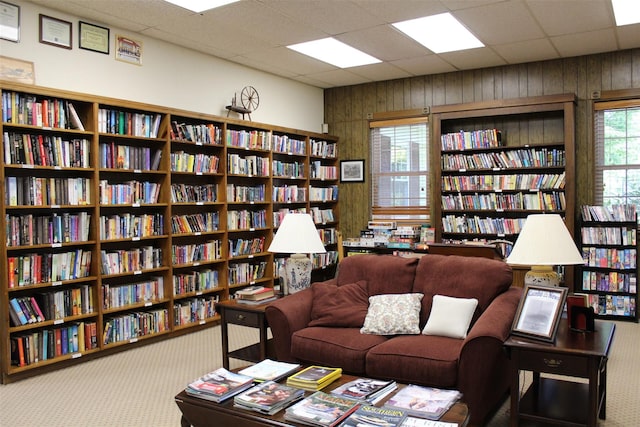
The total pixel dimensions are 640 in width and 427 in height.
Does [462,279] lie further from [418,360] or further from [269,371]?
[269,371]

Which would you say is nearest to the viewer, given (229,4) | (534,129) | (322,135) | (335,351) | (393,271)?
(335,351)

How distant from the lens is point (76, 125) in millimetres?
4457

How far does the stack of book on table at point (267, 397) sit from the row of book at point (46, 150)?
2.83 meters

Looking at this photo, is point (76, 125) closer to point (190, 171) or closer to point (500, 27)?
point (190, 171)

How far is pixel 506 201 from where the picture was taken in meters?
6.43

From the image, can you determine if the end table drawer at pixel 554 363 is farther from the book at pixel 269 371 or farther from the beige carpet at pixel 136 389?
the book at pixel 269 371

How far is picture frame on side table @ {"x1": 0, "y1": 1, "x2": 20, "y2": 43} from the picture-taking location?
408 centimetres

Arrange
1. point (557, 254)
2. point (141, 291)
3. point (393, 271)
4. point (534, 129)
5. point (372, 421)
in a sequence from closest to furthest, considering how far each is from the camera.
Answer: point (372, 421)
point (557, 254)
point (393, 271)
point (141, 291)
point (534, 129)

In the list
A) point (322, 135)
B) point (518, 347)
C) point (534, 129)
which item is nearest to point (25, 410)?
point (518, 347)

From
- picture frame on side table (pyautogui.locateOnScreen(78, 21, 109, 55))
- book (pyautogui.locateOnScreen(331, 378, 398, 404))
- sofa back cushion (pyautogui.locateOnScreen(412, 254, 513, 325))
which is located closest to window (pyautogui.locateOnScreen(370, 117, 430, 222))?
sofa back cushion (pyautogui.locateOnScreen(412, 254, 513, 325))

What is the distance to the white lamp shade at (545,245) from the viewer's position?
10.1 ft

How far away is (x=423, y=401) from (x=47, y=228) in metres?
3.35

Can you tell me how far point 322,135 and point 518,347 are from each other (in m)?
5.12

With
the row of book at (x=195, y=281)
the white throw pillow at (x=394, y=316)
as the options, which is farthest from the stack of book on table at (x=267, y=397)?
the row of book at (x=195, y=281)
